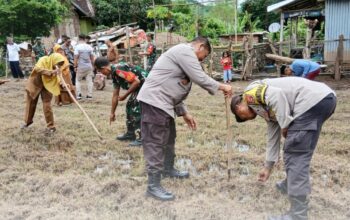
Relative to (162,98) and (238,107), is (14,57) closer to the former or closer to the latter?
(162,98)

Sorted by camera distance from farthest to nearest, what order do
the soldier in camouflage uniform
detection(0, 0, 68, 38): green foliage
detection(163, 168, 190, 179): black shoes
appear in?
detection(0, 0, 68, 38): green foliage, the soldier in camouflage uniform, detection(163, 168, 190, 179): black shoes

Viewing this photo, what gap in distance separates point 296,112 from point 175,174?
5.84 ft

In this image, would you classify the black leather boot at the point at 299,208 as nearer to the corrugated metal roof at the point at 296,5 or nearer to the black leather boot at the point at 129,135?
the black leather boot at the point at 129,135

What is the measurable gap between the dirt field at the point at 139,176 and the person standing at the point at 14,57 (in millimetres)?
8220

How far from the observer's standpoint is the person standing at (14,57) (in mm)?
14772

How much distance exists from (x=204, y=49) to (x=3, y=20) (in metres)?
16.3

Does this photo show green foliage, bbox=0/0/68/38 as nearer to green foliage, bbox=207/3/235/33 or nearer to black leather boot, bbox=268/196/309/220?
green foliage, bbox=207/3/235/33

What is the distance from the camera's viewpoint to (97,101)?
33.5 feet

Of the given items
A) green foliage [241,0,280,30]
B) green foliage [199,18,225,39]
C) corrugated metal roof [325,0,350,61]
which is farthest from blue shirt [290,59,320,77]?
green foliage [241,0,280,30]

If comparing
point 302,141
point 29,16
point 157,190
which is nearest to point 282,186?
point 302,141

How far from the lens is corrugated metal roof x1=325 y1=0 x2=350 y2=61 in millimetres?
13742

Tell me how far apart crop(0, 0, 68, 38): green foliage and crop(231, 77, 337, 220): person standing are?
16593 mm

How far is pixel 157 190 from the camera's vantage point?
159 inches

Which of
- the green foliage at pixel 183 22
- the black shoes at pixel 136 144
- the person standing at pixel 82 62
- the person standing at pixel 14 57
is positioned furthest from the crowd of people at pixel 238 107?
the green foliage at pixel 183 22
